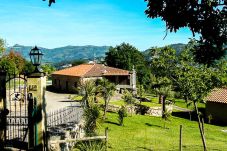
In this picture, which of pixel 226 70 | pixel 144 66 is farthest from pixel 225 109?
pixel 144 66

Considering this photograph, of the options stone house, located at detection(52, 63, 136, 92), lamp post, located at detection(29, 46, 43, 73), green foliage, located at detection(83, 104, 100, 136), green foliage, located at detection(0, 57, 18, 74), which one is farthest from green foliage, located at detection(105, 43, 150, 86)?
lamp post, located at detection(29, 46, 43, 73)

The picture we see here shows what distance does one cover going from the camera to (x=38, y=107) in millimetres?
12391

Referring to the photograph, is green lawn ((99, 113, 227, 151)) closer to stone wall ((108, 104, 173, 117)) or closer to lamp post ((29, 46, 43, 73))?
stone wall ((108, 104, 173, 117))

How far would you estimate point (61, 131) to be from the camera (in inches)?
659

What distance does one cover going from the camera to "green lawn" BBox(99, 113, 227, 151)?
20141 millimetres

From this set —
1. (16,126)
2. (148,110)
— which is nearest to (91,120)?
(16,126)

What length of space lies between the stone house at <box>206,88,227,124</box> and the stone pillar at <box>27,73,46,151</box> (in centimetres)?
2786

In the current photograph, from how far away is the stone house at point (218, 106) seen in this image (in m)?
37.3

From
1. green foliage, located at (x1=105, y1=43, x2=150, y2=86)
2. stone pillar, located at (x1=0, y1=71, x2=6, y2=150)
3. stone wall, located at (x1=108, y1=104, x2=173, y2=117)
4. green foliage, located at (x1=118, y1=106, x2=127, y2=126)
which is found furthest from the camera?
green foliage, located at (x1=105, y1=43, x2=150, y2=86)

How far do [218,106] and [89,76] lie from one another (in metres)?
21.4

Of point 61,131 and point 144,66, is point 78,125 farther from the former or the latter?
point 144,66

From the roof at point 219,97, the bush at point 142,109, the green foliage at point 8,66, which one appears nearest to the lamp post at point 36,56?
the bush at point 142,109

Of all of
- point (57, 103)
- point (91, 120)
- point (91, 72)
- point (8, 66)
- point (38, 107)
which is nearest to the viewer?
point (38, 107)

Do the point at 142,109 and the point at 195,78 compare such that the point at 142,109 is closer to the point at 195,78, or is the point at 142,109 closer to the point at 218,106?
the point at 218,106
